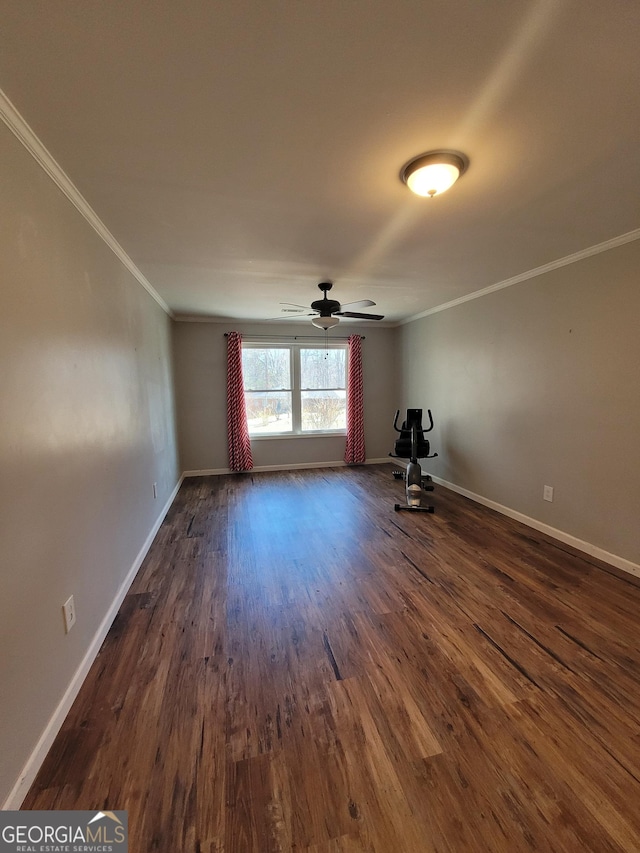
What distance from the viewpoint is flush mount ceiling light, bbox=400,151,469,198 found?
148 centimetres

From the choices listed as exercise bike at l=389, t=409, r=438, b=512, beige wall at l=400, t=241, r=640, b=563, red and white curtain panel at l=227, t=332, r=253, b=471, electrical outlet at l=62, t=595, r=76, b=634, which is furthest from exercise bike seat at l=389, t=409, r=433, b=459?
electrical outlet at l=62, t=595, r=76, b=634

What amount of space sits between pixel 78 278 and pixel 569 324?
343cm

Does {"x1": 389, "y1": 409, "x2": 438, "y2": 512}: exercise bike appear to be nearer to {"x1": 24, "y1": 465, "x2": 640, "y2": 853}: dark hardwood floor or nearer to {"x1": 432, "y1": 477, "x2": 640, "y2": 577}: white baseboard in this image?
{"x1": 432, "y1": 477, "x2": 640, "y2": 577}: white baseboard

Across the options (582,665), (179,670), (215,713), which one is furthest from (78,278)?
(582,665)

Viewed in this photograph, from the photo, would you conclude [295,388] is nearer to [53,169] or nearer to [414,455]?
[414,455]

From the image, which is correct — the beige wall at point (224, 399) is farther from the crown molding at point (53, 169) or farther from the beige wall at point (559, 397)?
the crown molding at point (53, 169)

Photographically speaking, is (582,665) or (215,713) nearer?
(215,713)

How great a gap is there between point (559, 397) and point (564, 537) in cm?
119

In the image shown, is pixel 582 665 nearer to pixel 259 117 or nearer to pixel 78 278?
pixel 259 117

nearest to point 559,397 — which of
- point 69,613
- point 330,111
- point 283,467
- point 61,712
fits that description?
point 330,111

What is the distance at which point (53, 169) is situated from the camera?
1.47m

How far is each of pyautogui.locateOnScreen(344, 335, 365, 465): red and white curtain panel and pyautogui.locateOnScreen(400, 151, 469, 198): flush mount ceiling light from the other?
3.84m

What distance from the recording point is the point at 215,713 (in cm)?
140

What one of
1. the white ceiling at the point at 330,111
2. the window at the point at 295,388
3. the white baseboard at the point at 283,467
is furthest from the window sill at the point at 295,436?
the white ceiling at the point at 330,111
